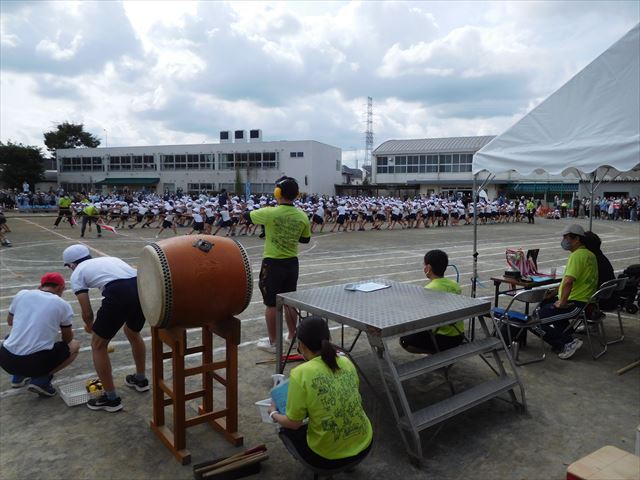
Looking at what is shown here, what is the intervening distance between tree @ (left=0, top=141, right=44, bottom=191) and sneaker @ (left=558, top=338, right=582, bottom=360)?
6653cm

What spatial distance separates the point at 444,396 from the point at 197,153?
60151 mm

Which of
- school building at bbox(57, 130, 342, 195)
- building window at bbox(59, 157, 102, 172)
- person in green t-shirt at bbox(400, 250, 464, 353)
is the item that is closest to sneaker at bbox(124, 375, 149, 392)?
person in green t-shirt at bbox(400, 250, 464, 353)

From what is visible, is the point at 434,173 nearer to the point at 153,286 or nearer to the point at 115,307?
the point at 115,307

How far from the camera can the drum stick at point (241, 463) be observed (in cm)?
310

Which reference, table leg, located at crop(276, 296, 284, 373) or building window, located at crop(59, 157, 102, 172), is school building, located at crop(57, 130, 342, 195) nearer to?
building window, located at crop(59, 157, 102, 172)

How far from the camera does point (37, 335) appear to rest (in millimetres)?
4277

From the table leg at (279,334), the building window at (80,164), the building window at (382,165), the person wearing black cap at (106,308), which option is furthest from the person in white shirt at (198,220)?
the building window at (80,164)

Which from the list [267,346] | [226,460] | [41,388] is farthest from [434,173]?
[226,460]

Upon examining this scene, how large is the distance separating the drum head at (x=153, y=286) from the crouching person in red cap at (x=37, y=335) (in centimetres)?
124

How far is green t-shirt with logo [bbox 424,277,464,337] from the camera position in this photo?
450 cm

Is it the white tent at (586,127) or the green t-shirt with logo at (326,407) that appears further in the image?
the white tent at (586,127)

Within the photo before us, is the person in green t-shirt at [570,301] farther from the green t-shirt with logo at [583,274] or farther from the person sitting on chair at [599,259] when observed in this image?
the person sitting on chair at [599,259]

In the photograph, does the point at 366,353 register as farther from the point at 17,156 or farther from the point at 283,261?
the point at 17,156

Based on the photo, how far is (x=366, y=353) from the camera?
18.3ft
